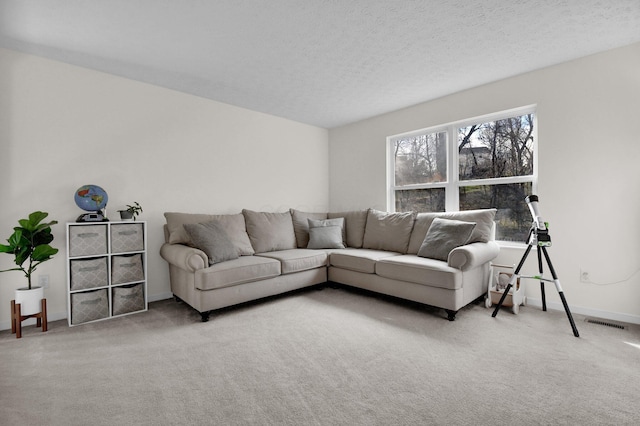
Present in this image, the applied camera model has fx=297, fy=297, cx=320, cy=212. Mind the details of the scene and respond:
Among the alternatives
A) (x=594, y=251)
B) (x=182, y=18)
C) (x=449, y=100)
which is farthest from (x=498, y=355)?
(x=182, y=18)

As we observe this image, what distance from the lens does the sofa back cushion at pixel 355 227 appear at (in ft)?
14.1

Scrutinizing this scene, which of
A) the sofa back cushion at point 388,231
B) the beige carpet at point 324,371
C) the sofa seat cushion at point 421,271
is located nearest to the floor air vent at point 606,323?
the beige carpet at point 324,371

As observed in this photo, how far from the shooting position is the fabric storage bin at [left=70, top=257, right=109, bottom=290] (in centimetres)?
272

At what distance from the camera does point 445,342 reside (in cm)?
232

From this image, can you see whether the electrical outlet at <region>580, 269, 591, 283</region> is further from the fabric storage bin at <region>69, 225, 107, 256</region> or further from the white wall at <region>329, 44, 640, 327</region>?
the fabric storage bin at <region>69, 225, 107, 256</region>

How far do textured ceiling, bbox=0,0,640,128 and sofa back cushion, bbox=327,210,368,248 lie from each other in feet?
5.83

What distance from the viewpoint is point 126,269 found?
2984 mm

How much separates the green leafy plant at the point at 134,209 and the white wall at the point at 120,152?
79 millimetres

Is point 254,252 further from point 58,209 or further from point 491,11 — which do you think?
point 491,11

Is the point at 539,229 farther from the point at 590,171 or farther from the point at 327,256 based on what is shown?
the point at 327,256

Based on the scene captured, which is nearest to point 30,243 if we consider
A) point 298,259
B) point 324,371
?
point 298,259

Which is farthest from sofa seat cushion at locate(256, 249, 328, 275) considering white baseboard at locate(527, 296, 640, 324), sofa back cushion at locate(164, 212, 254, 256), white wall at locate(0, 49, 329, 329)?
white baseboard at locate(527, 296, 640, 324)

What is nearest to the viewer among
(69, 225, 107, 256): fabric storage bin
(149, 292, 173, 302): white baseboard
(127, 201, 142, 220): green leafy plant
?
(69, 225, 107, 256): fabric storage bin

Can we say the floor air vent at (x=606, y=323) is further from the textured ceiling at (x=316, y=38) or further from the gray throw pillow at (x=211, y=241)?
the gray throw pillow at (x=211, y=241)
